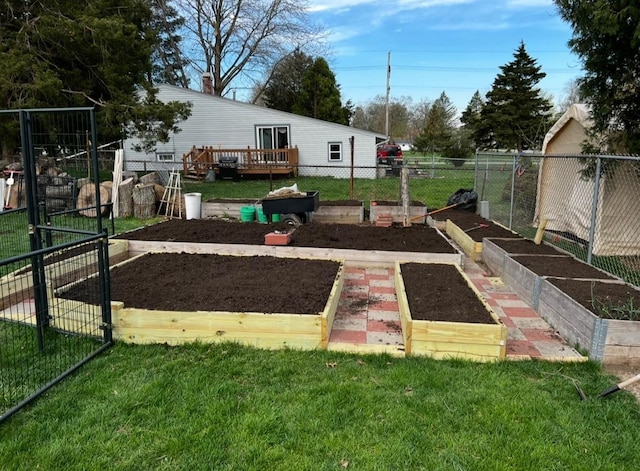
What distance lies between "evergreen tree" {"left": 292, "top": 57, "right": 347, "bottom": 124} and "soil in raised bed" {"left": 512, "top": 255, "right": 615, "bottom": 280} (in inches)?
966

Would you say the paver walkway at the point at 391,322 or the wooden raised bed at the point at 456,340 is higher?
the wooden raised bed at the point at 456,340

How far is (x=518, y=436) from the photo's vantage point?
2467 millimetres

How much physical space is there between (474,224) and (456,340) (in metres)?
5.58

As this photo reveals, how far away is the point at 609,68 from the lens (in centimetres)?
607

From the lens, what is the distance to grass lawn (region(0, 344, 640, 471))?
2285 millimetres

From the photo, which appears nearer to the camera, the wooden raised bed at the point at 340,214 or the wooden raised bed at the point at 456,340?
the wooden raised bed at the point at 456,340

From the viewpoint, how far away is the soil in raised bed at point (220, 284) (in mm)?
4066

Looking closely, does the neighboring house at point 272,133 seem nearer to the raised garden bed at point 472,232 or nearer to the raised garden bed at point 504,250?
the raised garden bed at point 472,232

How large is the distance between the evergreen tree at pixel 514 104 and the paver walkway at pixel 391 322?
27.4m

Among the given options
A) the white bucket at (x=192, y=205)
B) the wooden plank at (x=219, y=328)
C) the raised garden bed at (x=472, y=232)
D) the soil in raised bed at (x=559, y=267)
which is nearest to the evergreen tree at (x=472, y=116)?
the raised garden bed at (x=472, y=232)

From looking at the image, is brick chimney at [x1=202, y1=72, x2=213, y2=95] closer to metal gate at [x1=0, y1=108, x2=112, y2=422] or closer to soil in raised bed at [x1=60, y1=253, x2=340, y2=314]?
soil in raised bed at [x1=60, y1=253, x2=340, y2=314]

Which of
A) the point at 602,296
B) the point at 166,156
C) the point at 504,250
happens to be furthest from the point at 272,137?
the point at 602,296

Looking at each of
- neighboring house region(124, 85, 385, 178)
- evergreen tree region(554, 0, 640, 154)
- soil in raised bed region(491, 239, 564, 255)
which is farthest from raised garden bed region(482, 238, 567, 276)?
neighboring house region(124, 85, 385, 178)

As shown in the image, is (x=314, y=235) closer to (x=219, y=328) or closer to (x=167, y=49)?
(x=219, y=328)
